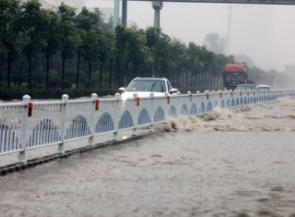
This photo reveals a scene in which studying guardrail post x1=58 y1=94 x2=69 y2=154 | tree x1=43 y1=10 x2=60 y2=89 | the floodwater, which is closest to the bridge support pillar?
tree x1=43 y1=10 x2=60 y2=89

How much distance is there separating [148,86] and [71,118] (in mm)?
11157


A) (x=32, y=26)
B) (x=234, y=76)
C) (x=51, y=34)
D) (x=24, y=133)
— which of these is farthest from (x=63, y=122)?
(x=234, y=76)

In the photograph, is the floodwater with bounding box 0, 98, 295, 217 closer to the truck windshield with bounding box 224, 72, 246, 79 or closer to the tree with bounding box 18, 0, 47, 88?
the tree with bounding box 18, 0, 47, 88

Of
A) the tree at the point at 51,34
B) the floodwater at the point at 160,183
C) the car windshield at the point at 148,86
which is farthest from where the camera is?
the tree at the point at 51,34

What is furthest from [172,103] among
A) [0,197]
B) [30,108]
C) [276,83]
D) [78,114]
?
[276,83]

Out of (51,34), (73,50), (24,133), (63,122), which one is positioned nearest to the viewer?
(24,133)

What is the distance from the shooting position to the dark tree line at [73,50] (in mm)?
39219

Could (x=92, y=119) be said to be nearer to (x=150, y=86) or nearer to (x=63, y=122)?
(x=63, y=122)

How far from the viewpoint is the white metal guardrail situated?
10117 mm

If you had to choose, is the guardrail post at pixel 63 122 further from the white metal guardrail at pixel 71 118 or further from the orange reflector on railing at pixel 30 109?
the orange reflector on railing at pixel 30 109

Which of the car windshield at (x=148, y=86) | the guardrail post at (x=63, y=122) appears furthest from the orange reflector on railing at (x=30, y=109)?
the car windshield at (x=148, y=86)

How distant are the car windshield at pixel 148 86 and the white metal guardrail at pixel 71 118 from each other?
1.07 m

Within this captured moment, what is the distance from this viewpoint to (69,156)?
12.3 m

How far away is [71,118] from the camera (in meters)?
12.6
